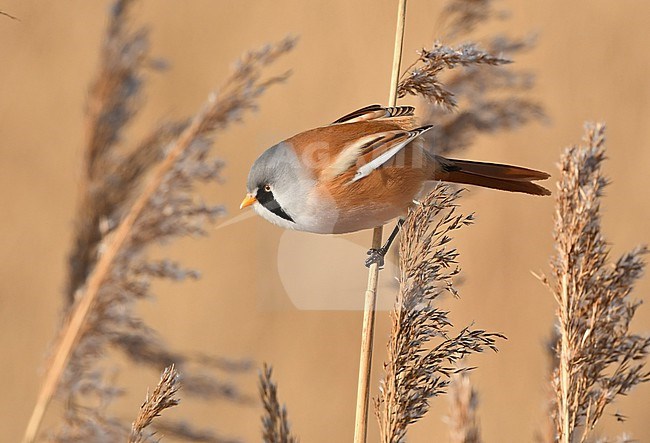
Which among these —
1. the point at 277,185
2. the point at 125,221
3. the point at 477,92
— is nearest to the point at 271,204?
the point at 277,185

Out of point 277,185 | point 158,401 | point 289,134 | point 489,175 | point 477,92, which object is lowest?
point 158,401

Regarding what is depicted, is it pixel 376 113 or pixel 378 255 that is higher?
pixel 376 113

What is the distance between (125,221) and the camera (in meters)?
1.13

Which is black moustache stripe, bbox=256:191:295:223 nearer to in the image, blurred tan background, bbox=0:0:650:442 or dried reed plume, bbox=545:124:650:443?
dried reed plume, bbox=545:124:650:443

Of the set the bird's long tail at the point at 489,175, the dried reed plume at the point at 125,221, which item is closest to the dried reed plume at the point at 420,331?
the bird's long tail at the point at 489,175

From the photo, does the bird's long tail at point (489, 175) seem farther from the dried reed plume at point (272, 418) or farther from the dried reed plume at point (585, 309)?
the dried reed plume at point (272, 418)

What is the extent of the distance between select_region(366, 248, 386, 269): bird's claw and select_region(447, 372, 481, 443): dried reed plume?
0.15m

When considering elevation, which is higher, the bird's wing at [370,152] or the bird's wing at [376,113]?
the bird's wing at [376,113]

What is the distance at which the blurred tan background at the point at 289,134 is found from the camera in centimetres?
243

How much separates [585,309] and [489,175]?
0.20 meters

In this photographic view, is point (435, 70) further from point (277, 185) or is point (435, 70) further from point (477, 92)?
point (477, 92)

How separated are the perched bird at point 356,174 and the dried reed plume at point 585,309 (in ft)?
0.27

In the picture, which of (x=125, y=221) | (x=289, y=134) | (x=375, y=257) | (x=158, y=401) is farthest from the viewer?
(x=289, y=134)

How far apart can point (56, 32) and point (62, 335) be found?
205 cm
